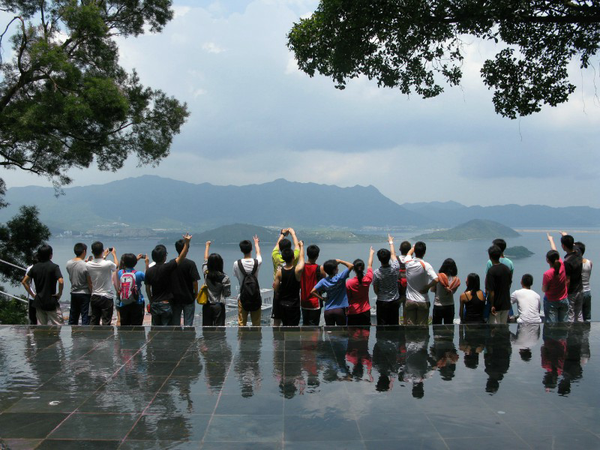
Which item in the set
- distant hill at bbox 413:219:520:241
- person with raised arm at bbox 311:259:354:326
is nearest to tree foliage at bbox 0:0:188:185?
person with raised arm at bbox 311:259:354:326

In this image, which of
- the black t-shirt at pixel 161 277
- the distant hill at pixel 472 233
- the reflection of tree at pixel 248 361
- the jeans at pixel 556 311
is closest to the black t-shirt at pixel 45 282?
the black t-shirt at pixel 161 277

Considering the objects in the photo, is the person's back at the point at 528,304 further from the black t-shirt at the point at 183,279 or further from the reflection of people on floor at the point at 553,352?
the black t-shirt at the point at 183,279

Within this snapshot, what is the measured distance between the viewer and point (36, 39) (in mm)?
12570

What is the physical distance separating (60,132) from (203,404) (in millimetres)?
9967

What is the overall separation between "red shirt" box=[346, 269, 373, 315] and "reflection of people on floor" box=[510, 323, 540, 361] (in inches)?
69.4

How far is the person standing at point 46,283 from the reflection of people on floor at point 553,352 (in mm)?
5607

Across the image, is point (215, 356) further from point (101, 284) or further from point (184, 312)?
point (101, 284)

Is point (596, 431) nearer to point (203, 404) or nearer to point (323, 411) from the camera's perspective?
point (323, 411)

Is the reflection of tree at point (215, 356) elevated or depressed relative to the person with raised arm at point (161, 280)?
depressed

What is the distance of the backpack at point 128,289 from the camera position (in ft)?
22.1

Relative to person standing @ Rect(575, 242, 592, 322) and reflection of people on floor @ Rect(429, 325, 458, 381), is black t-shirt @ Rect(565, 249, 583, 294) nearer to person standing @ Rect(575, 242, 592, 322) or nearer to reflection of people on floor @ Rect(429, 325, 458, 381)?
person standing @ Rect(575, 242, 592, 322)

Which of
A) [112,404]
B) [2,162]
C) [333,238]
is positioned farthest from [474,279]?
[333,238]

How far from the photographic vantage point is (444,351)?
5719 mm

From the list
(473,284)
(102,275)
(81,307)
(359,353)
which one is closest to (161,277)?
(102,275)
